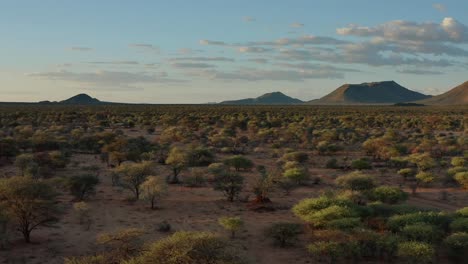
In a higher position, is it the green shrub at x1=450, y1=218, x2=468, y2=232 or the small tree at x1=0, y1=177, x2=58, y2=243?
the small tree at x1=0, y1=177, x2=58, y2=243

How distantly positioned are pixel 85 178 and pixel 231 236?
8641 mm

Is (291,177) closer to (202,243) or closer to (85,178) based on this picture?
(85,178)

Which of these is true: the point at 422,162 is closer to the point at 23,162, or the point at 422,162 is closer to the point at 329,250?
the point at 329,250

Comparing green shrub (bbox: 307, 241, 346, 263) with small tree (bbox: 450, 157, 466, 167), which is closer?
green shrub (bbox: 307, 241, 346, 263)

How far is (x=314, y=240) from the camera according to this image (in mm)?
16266

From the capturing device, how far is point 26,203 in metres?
15.7

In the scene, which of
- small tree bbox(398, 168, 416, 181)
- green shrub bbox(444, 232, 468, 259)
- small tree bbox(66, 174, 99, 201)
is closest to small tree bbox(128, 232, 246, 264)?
green shrub bbox(444, 232, 468, 259)

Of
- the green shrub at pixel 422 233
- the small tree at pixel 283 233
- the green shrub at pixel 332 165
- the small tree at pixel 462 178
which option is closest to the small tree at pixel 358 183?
the small tree at pixel 283 233

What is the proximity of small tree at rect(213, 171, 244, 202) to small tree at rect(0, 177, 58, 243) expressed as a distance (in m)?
8.15

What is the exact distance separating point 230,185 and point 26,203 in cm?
941

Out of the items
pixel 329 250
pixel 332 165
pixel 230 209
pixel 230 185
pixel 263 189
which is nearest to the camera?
pixel 329 250

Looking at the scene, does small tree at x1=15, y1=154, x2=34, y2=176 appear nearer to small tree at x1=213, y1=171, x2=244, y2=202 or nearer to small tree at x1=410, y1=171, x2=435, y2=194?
small tree at x1=213, y1=171, x2=244, y2=202

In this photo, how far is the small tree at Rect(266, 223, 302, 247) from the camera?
16.0 meters

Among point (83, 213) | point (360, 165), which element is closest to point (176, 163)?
point (83, 213)
